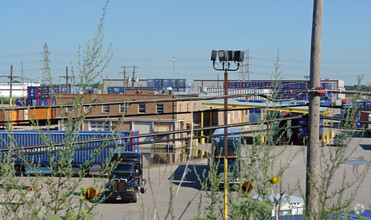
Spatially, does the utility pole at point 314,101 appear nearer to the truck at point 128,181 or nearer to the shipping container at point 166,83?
the truck at point 128,181

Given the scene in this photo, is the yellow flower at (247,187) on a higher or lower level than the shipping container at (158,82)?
lower

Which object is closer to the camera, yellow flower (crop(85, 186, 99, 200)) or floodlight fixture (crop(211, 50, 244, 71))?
yellow flower (crop(85, 186, 99, 200))

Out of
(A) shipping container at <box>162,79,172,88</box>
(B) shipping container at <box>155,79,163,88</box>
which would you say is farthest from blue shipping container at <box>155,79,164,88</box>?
(A) shipping container at <box>162,79,172,88</box>

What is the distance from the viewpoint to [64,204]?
11.1 feet

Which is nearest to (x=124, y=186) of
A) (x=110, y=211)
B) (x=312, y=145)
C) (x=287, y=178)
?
(x=110, y=211)

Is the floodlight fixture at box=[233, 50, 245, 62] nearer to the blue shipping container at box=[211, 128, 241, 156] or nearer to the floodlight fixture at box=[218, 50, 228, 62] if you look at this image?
the floodlight fixture at box=[218, 50, 228, 62]

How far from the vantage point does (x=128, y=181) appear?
21891 millimetres

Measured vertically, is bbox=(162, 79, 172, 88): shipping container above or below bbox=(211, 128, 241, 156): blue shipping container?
above

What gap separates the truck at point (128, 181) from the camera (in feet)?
67.7

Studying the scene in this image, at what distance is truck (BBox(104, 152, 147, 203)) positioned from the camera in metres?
20.6

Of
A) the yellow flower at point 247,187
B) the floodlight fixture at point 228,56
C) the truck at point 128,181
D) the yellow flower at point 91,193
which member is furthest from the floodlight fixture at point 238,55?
the yellow flower at point 91,193

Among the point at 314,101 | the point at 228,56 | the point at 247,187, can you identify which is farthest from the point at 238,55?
the point at 247,187

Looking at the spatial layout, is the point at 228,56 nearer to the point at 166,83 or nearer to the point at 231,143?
the point at 231,143

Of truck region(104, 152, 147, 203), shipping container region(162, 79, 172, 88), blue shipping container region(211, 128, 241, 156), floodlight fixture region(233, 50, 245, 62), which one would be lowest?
truck region(104, 152, 147, 203)
